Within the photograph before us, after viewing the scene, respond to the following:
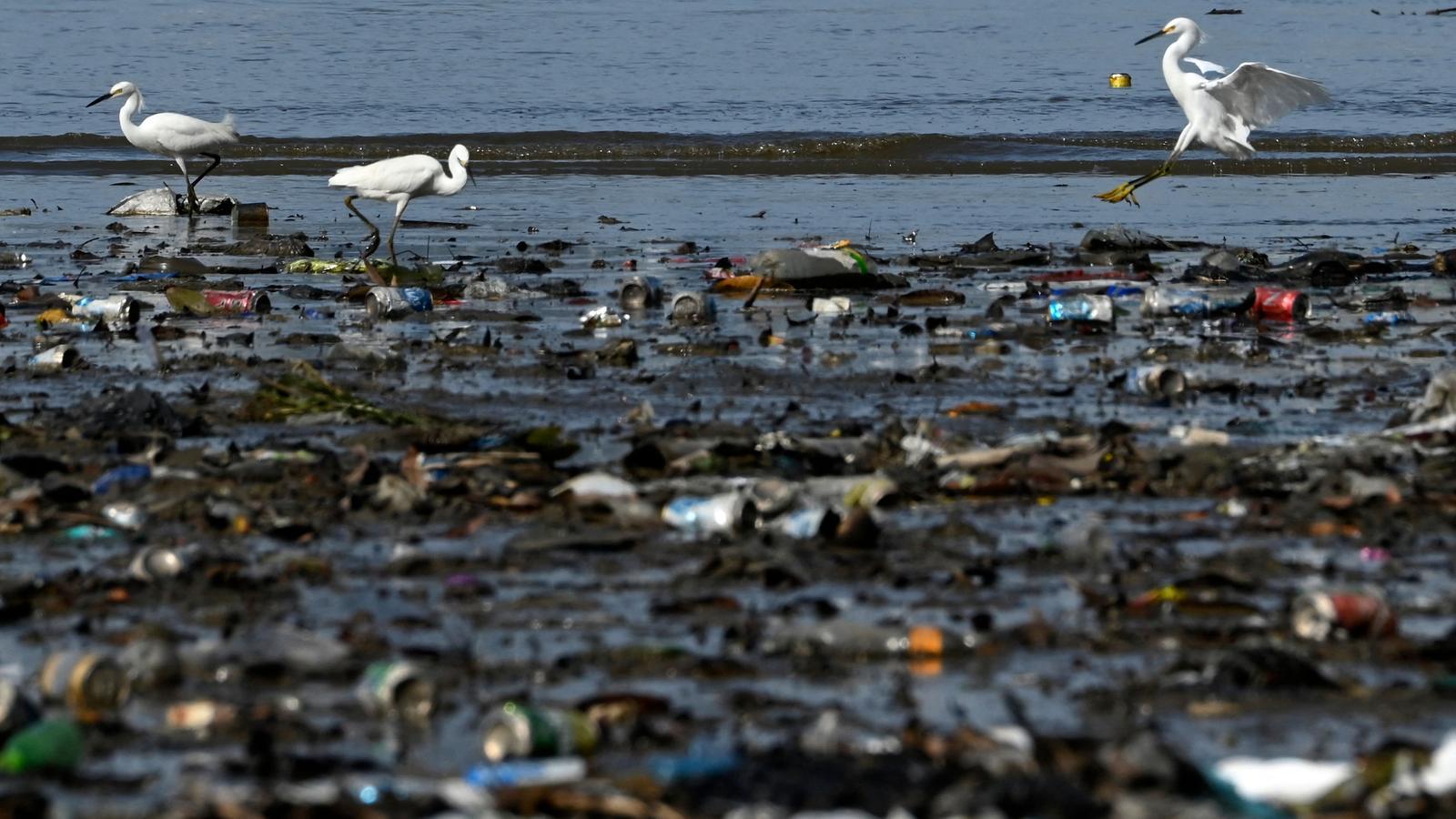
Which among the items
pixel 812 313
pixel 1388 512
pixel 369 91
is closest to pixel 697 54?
pixel 369 91

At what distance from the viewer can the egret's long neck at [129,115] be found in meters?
15.6

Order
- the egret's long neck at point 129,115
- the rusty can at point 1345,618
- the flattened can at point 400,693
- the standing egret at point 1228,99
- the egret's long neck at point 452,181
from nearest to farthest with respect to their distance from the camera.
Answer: the flattened can at point 400,693 → the rusty can at point 1345,618 → the egret's long neck at point 452,181 → the standing egret at point 1228,99 → the egret's long neck at point 129,115

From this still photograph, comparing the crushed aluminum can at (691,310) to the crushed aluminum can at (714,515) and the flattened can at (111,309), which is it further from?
the crushed aluminum can at (714,515)

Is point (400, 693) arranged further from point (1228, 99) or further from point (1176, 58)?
point (1176, 58)

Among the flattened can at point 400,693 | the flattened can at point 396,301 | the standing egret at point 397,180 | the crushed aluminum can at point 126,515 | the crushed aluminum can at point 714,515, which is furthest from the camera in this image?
the standing egret at point 397,180

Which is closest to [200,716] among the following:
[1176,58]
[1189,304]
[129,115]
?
[1189,304]

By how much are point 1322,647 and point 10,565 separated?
2.68 meters

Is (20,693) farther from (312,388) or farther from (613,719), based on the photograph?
(312,388)

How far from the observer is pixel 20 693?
123 inches

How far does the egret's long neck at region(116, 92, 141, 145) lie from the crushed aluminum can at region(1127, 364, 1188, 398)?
11179 millimetres

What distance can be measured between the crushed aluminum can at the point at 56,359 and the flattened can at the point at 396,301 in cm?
163

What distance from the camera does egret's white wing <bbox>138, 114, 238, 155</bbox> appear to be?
49.8 feet

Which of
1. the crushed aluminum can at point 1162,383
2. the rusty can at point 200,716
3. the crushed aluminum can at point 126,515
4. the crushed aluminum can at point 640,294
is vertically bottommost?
the crushed aluminum can at point 640,294

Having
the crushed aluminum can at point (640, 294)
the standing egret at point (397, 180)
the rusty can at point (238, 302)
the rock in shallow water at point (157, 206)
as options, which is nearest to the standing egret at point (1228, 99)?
the standing egret at point (397, 180)
